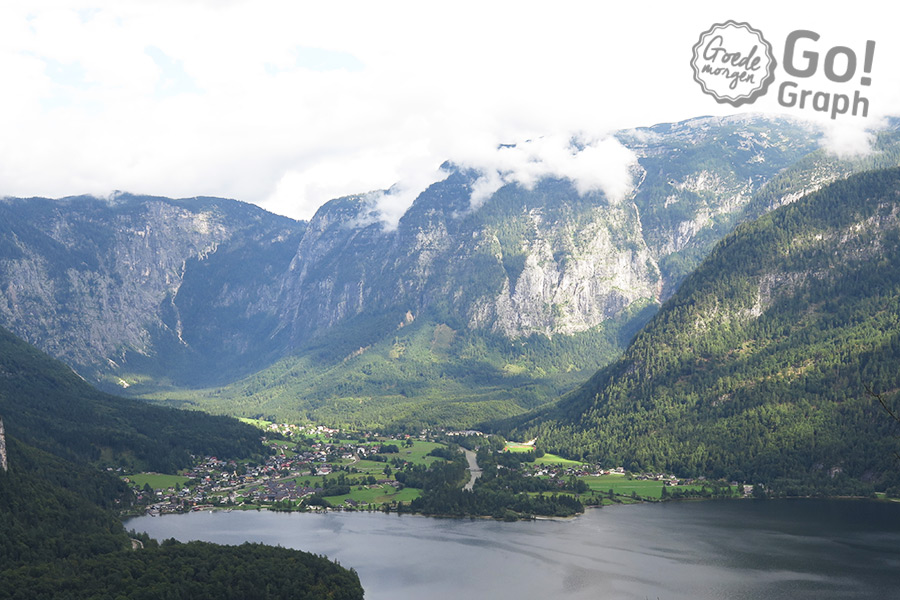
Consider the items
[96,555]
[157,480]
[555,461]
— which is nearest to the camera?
[96,555]

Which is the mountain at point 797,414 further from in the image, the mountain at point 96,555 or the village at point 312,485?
the mountain at point 96,555

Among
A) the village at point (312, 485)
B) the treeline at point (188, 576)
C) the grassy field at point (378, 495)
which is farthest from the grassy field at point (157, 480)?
the treeline at point (188, 576)

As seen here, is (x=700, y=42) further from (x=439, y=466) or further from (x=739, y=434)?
(x=439, y=466)

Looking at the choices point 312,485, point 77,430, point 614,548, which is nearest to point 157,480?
point 77,430

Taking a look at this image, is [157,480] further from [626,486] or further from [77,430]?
[626,486]

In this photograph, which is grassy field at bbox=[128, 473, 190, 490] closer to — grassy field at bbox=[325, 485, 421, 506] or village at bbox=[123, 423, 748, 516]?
village at bbox=[123, 423, 748, 516]

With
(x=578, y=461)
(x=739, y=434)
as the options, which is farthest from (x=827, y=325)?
(x=578, y=461)

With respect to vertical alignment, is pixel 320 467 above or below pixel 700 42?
below
